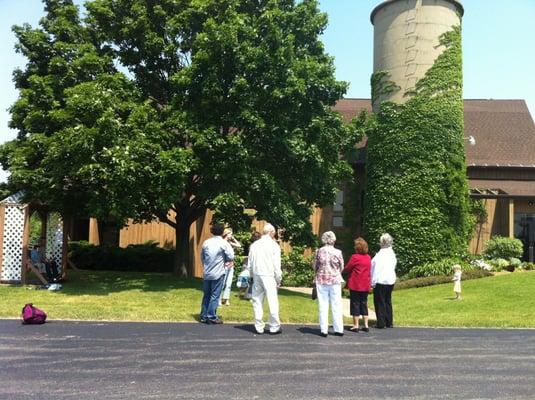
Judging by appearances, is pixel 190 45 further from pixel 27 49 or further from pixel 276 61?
pixel 27 49

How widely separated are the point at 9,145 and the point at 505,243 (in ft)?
60.2

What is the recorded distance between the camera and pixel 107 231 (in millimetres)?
25656

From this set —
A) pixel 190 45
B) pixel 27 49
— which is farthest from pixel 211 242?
pixel 27 49

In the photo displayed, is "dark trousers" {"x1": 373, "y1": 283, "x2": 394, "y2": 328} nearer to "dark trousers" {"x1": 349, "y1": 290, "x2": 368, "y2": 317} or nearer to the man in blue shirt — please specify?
"dark trousers" {"x1": 349, "y1": 290, "x2": 368, "y2": 317}

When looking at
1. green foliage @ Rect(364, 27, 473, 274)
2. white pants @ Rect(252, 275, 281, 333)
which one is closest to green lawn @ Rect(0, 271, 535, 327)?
white pants @ Rect(252, 275, 281, 333)

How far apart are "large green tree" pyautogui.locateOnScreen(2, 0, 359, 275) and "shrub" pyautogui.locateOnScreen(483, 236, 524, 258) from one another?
28.1ft

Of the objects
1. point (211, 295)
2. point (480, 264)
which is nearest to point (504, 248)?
point (480, 264)

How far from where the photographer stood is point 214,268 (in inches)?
352

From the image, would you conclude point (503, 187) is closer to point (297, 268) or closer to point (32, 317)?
point (297, 268)

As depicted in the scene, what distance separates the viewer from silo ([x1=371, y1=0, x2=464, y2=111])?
20.3 metres

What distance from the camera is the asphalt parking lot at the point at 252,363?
510 centimetres

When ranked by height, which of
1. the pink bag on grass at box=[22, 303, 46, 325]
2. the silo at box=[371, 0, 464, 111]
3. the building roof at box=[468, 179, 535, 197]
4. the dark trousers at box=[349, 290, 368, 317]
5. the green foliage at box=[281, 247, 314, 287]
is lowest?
the green foliage at box=[281, 247, 314, 287]

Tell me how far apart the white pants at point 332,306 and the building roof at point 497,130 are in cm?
1670

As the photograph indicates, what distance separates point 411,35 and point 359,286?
48.3 ft
